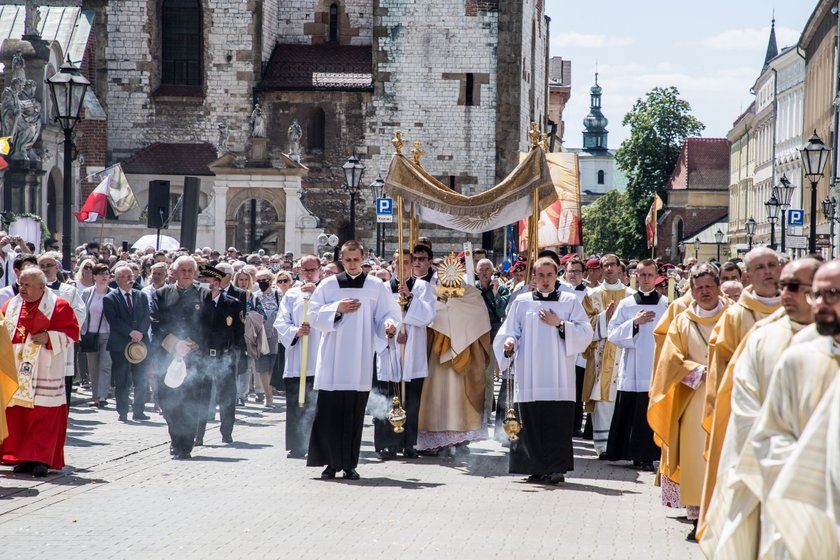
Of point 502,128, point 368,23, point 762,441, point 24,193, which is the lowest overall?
point 762,441

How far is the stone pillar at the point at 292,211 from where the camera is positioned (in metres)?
40.4

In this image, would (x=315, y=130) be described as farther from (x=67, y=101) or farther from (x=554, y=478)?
(x=554, y=478)

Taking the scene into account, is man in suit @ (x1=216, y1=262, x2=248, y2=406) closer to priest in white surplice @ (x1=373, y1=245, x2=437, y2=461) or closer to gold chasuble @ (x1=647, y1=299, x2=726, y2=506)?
priest in white surplice @ (x1=373, y1=245, x2=437, y2=461)

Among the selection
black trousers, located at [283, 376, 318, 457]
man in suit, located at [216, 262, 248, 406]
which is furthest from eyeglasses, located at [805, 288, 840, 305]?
man in suit, located at [216, 262, 248, 406]

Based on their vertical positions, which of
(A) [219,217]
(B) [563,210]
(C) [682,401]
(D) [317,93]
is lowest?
(C) [682,401]

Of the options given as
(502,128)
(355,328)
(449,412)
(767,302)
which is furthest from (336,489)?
(502,128)

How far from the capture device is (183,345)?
13.6 m

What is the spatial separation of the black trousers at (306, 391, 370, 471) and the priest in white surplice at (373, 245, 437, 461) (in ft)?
4.66

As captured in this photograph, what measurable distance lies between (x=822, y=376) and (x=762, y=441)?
0.37 metres

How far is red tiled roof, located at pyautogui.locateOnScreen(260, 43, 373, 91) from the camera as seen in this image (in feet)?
161

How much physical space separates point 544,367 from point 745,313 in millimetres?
4122

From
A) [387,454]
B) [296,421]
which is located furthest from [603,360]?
[296,421]

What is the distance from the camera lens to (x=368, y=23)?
51.2m

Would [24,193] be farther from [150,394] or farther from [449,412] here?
[449,412]
